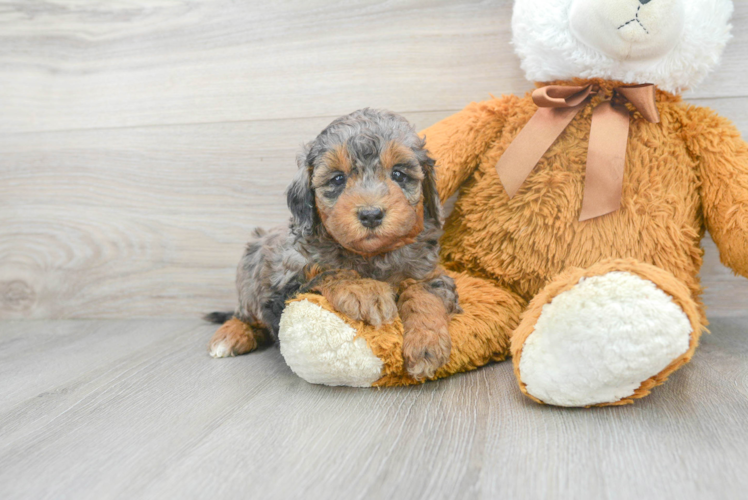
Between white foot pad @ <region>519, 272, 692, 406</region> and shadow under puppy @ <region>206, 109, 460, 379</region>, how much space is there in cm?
26

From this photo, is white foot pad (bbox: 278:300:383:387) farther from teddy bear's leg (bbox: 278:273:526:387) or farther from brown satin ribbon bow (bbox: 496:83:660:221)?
brown satin ribbon bow (bbox: 496:83:660:221)

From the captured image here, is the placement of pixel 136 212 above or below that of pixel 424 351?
above

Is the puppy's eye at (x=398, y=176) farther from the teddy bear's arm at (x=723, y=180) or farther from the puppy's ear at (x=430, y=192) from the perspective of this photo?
the teddy bear's arm at (x=723, y=180)

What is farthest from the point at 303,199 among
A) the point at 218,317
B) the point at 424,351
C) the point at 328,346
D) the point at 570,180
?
the point at 218,317

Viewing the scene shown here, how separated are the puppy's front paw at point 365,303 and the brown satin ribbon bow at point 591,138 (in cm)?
51

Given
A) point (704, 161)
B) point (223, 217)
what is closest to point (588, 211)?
point (704, 161)

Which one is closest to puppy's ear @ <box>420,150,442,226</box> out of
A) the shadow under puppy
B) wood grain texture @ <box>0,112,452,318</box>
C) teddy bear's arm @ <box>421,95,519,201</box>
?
the shadow under puppy

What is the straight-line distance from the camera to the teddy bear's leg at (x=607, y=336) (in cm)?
112

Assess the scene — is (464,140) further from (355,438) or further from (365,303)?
(355,438)

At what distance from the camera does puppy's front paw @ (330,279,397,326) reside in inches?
53.4

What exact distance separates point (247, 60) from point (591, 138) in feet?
4.25

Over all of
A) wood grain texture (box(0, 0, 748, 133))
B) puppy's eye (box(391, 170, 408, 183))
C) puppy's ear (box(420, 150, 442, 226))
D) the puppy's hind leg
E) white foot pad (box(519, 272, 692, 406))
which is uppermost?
wood grain texture (box(0, 0, 748, 133))

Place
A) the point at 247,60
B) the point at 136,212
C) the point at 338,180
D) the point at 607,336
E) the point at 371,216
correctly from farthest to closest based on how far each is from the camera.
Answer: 1. the point at 136,212
2. the point at 247,60
3. the point at 338,180
4. the point at 371,216
5. the point at 607,336

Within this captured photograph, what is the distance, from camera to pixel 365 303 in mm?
1358
